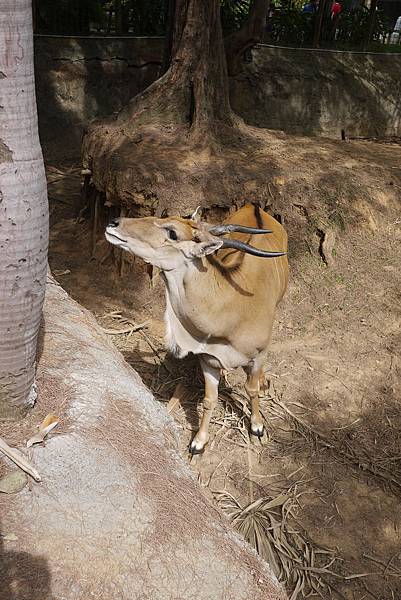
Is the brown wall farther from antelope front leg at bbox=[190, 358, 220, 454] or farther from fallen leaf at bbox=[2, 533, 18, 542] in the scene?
fallen leaf at bbox=[2, 533, 18, 542]

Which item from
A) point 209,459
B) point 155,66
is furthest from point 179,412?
point 155,66

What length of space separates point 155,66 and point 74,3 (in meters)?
1.95

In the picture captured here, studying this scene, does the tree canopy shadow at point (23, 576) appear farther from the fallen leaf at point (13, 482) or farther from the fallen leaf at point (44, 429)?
the fallen leaf at point (44, 429)

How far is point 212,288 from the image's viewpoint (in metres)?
3.94

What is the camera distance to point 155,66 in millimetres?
11609

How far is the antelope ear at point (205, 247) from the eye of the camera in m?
3.61

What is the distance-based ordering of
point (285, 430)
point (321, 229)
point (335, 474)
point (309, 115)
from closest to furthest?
point (335, 474) < point (285, 430) < point (321, 229) < point (309, 115)

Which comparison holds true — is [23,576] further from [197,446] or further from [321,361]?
[321,361]

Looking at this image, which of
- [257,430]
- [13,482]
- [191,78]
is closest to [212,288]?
[257,430]

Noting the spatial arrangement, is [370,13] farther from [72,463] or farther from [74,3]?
[72,463]

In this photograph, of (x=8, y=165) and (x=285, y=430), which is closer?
(x=8, y=165)

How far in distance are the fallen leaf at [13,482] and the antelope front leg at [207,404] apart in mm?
2004

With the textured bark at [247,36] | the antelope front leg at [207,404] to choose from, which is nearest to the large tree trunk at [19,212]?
the antelope front leg at [207,404]

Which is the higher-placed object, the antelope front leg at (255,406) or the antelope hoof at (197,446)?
the antelope front leg at (255,406)
